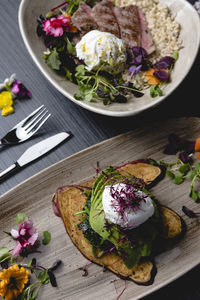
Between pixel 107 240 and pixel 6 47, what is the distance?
1.43m

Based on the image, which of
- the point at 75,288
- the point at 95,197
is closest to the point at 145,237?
the point at 95,197

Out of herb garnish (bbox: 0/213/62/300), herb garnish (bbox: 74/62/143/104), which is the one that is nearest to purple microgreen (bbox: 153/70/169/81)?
herb garnish (bbox: 74/62/143/104)

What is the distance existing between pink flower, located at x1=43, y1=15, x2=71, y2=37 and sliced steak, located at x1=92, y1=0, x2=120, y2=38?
19 centimetres

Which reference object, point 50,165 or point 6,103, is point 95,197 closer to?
point 50,165

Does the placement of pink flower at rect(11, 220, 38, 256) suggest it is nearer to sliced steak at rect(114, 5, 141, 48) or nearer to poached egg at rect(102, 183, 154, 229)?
poached egg at rect(102, 183, 154, 229)

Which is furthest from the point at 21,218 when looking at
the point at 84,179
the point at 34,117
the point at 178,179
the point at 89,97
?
the point at 178,179

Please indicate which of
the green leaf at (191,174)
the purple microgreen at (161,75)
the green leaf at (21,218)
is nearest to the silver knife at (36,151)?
the green leaf at (21,218)

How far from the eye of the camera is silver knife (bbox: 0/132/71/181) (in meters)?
1.97

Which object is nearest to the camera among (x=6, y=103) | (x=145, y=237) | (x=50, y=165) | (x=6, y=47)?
(x=145, y=237)

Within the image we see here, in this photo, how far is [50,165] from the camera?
1.97 m

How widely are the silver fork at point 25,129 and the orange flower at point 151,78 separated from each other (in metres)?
0.62

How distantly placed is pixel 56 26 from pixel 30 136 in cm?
65

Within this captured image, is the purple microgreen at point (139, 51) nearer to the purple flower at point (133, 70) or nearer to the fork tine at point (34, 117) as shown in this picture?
the purple flower at point (133, 70)

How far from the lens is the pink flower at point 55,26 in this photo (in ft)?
6.49
